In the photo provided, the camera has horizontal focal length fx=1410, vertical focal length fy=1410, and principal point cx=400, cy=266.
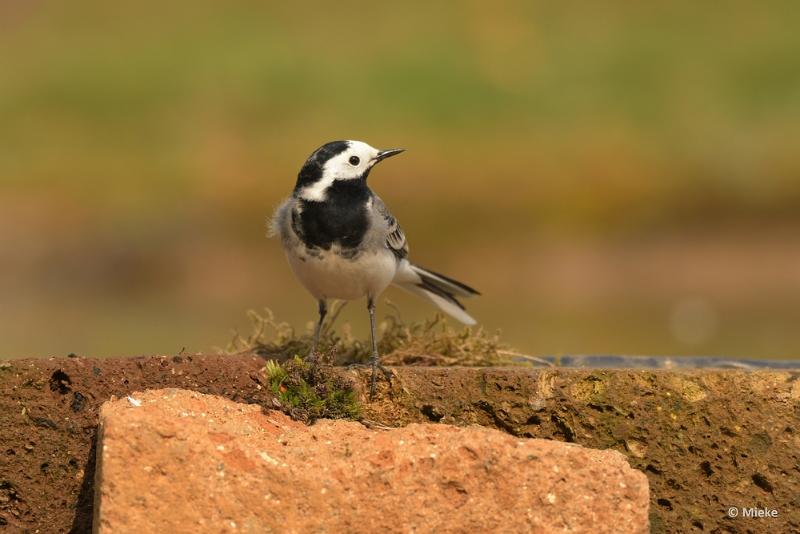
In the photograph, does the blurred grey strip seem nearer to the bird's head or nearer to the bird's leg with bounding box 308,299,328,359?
the bird's leg with bounding box 308,299,328,359

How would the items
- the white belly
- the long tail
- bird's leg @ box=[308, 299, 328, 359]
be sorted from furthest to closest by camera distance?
the long tail
the white belly
bird's leg @ box=[308, 299, 328, 359]

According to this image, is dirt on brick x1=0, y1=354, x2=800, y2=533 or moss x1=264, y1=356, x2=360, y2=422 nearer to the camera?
dirt on brick x1=0, y1=354, x2=800, y2=533

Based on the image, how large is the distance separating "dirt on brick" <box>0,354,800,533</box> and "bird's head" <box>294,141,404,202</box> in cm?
151

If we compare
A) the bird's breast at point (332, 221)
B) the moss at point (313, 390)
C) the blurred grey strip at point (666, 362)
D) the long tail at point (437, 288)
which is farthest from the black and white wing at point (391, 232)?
the moss at point (313, 390)

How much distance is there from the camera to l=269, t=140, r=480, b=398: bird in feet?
24.7

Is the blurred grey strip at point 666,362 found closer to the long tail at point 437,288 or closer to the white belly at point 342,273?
the long tail at point 437,288

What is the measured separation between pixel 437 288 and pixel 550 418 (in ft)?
8.38

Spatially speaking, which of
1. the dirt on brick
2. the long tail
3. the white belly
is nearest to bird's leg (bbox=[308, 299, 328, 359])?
the white belly

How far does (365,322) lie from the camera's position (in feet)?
55.5

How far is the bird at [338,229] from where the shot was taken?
24.7ft

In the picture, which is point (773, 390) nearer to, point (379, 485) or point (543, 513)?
point (543, 513)

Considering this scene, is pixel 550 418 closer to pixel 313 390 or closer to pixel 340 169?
pixel 313 390

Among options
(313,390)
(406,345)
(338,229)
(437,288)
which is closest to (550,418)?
(313,390)

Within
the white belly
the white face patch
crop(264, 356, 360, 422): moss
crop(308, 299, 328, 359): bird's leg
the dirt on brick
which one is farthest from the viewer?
the white face patch
